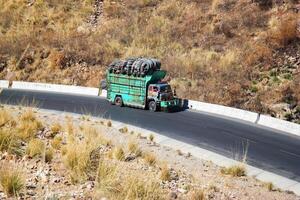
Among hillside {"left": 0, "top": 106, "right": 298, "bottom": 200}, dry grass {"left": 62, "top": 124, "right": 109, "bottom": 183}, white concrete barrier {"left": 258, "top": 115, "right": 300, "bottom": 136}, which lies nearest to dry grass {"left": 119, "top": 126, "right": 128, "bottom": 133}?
hillside {"left": 0, "top": 106, "right": 298, "bottom": 200}

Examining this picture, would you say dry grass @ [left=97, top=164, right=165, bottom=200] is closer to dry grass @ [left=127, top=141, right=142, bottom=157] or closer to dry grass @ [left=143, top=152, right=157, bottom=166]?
dry grass @ [left=143, top=152, right=157, bottom=166]

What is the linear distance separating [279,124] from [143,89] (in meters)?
8.37

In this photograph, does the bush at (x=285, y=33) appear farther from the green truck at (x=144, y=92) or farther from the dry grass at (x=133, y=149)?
the dry grass at (x=133, y=149)

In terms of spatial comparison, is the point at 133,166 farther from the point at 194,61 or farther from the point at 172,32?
the point at 172,32

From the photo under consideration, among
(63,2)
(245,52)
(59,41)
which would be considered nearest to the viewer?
(245,52)

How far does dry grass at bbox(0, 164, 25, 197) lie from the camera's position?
799cm

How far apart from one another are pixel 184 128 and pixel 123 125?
11.0ft

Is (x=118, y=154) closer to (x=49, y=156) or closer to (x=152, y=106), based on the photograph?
(x=49, y=156)

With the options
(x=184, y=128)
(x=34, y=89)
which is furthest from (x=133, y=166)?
(x=34, y=89)

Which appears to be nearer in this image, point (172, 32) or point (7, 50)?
point (172, 32)

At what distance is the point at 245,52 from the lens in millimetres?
34531

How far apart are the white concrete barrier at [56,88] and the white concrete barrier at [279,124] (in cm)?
1448

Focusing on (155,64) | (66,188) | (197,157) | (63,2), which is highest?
(63,2)

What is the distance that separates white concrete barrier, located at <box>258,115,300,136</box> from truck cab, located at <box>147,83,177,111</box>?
5554mm
